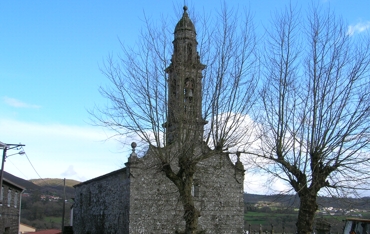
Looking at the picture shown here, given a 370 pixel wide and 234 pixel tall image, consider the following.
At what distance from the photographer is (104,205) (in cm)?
2498

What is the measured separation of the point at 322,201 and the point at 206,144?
402 centimetres

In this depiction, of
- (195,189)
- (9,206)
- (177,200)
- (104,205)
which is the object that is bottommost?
(9,206)

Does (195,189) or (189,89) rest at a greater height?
(189,89)

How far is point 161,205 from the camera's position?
20.9 m

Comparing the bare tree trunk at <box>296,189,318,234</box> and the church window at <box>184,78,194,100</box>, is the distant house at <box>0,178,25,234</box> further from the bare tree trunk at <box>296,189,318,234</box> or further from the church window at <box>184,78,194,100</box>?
the bare tree trunk at <box>296,189,318,234</box>

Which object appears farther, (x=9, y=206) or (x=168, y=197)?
(x=9, y=206)

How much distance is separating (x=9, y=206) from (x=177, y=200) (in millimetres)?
13472

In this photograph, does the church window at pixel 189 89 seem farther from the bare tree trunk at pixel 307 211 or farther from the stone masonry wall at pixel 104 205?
the stone masonry wall at pixel 104 205

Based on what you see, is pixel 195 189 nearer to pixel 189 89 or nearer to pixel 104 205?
pixel 104 205

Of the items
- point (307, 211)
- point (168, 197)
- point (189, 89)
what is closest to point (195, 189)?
point (168, 197)

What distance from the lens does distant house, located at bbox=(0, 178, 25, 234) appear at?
26214mm

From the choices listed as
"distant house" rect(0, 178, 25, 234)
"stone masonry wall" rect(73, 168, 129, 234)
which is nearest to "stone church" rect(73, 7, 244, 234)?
"stone masonry wall" rect(73, 168, 129, 234)

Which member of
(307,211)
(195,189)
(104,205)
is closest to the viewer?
(307,211)

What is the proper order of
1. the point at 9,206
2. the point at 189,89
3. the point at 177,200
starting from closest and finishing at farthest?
1. the point at 189,89
2. the point at 177,200
3. the point at 9,206
